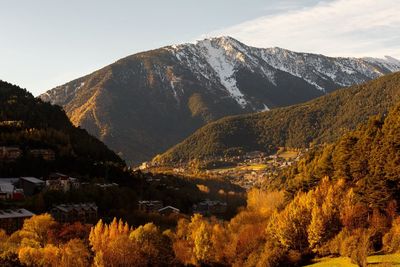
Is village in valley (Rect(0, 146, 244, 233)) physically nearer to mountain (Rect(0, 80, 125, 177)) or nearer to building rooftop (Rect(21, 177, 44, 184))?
building rooftop (Rect(21, 177, 44, 184))

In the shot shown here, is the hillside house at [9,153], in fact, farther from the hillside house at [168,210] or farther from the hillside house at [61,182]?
the hillside house at [168,210]

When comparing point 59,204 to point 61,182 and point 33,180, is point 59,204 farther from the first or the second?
point 33,180

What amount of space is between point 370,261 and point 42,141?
10286cm

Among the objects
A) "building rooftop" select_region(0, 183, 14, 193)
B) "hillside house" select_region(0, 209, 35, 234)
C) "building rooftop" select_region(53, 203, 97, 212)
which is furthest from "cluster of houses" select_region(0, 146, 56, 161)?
"hillside house" select_region(0, 209, 35, 234)

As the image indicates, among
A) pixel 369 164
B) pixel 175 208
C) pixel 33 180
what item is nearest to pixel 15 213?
pixel 33 180

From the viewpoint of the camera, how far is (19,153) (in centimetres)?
13425

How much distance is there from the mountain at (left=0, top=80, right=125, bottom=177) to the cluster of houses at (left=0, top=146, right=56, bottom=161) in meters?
0.24

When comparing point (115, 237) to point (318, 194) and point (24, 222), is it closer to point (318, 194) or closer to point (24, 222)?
point (24, 222)

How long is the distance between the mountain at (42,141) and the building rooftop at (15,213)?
3730cm

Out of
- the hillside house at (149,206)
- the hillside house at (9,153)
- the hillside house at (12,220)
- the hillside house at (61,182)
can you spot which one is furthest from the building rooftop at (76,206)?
the hillside house at (9,153)

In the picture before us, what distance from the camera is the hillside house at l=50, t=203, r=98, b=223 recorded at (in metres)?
96.1

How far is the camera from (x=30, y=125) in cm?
15762

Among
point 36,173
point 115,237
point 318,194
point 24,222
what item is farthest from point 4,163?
point 318,194

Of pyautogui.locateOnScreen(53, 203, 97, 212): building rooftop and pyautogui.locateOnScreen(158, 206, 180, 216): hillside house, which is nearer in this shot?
pyautogui.locateOnScreen(53, 203, 97, 212): building rooftop
